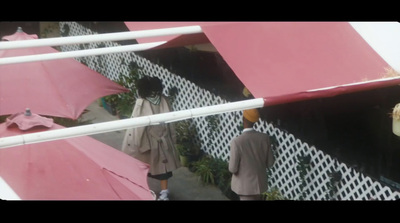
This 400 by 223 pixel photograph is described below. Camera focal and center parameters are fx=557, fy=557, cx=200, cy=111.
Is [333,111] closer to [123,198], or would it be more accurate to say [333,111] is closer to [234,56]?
[234,56]

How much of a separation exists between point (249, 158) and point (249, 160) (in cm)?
3

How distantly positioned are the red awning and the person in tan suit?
48.0 inches

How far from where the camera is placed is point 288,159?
273 inches

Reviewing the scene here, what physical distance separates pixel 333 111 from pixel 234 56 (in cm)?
292

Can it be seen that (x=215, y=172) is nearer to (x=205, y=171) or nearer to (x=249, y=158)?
(x=205, y=171)

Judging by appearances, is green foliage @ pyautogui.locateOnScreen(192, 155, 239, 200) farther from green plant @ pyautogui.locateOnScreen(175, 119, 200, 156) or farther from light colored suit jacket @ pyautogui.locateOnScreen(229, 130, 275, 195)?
light colored suit jacket @ pyautogui.locateOnScreen(229, 130, 275, 195)

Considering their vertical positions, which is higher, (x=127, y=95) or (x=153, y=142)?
(x=127, y=95)

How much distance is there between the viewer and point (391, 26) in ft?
18.2

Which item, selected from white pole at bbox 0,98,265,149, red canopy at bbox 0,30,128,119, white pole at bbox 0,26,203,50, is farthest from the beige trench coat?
white pole at bbox 0,98,265,149

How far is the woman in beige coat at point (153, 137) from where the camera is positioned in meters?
6.63

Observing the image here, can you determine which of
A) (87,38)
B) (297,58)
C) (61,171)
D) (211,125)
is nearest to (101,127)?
(61,171)

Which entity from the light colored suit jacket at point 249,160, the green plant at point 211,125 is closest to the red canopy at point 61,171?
the light colored suit jacket at point 249,160

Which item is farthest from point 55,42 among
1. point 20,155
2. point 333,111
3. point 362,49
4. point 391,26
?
point 333,111

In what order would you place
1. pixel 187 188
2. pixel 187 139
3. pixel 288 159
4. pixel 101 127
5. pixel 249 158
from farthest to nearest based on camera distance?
pixel 187 139 → pixel 187 188 → pixel 288 159 → pixel 249 158 → pixel 101 127
